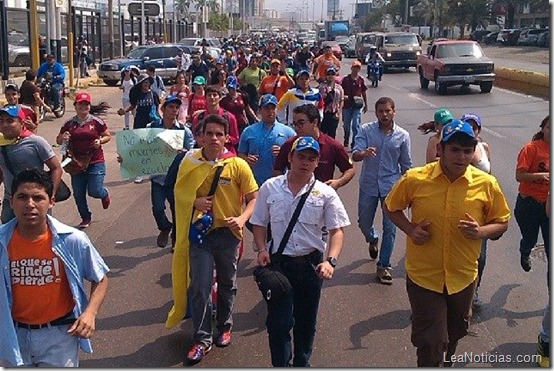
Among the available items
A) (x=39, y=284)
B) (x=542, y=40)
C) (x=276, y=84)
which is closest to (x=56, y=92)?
(x=276, y=84)

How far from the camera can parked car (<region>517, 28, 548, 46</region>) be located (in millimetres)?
67438

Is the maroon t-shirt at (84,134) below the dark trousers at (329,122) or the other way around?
the other way around

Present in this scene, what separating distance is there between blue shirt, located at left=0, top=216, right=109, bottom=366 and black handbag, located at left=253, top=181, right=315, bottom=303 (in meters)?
1.05

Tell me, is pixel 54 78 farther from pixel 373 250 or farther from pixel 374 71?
pixel 374 71

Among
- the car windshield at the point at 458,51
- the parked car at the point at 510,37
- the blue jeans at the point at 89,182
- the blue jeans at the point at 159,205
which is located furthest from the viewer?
the parked car at the point at 510,37

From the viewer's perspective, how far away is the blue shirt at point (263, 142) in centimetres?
715

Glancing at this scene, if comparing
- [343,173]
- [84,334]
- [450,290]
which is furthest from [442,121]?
[84,334]

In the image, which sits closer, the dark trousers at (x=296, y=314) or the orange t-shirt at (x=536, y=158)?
the dark trousers at (x=296, y=314)

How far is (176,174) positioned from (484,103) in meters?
20.3

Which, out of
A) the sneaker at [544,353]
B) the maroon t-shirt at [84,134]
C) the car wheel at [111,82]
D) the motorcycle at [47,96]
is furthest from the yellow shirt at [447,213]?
the car wheel at [111,82]

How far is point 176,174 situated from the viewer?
595cm

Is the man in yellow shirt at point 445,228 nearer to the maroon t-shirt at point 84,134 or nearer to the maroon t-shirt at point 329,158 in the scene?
the maroon t-shirt at point 329,158

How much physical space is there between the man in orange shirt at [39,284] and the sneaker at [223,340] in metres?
1.83

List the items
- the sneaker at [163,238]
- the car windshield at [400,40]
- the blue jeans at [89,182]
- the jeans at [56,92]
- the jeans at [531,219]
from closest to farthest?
1. the jeans at [531,219]
2. the sneaker at [163,238]
3. the blue jeans at [89,182]
4. the jeans at [56,92]
5. the car windshield at [400,40]
